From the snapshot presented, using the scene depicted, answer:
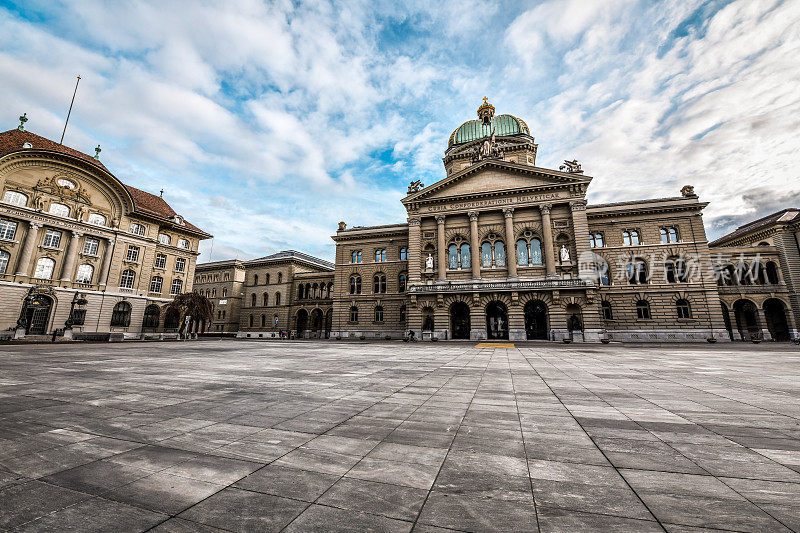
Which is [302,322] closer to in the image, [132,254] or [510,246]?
[132,254]

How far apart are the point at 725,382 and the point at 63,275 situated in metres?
49.6

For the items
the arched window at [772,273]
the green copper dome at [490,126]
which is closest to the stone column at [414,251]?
the green copper dome at [490,126]

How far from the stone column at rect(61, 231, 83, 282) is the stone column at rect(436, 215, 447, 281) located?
3813 centimetres

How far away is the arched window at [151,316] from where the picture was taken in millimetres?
40438

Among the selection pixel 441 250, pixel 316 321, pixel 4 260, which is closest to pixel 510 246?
pixel 441 250

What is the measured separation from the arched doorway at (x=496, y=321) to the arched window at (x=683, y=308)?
17.3 m

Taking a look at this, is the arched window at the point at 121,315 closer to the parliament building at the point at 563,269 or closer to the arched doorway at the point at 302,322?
the arched doorway at the point at 302,322

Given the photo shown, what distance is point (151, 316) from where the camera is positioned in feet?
135

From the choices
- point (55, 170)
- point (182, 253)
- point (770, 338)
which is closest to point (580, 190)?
point (770, 338)

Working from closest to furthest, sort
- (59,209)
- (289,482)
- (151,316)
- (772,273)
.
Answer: (289,482), (59,209), (772,273), (151,316)

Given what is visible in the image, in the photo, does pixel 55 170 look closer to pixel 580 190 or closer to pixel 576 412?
pixel 576 412

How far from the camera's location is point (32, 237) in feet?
106

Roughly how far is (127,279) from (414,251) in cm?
3342

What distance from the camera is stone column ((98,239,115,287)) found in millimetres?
36625
